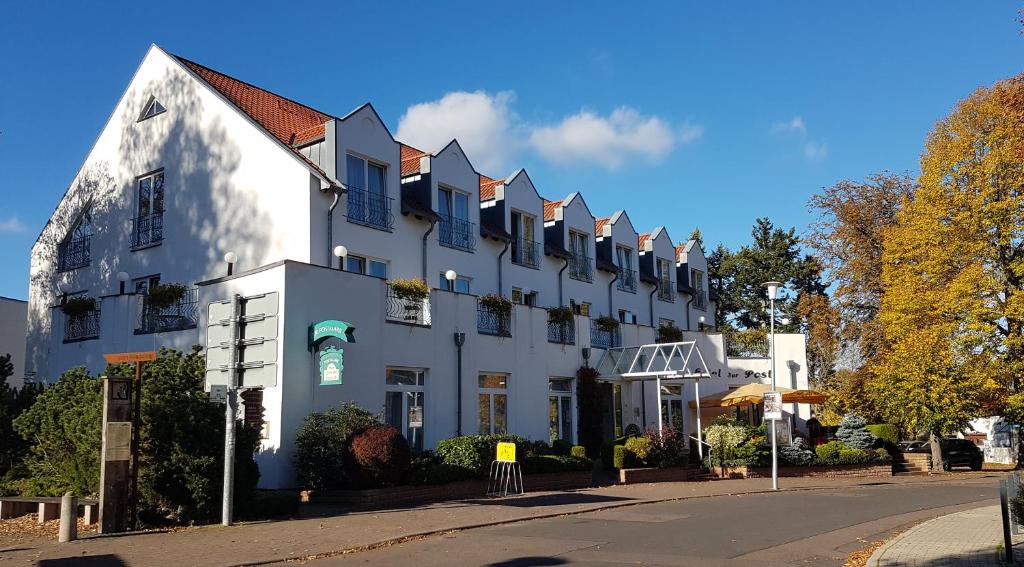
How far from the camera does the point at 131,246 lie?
2677 cm

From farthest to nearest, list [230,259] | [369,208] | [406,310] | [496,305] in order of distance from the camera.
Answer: [496,305], [369,208], [406,310], [230,259]

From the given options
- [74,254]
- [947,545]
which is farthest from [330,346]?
[74,254]

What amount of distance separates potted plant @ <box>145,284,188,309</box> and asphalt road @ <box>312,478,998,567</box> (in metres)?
11.9

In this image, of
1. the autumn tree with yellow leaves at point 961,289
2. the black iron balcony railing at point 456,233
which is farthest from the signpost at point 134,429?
the autumn tree with yellow leaves at point 961,289

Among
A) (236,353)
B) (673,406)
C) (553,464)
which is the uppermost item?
(236,353)

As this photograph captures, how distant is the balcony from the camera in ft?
72.9

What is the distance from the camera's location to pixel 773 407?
78.4ft

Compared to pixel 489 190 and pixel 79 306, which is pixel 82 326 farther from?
pixel 489 190

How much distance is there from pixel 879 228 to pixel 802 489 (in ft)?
65.7

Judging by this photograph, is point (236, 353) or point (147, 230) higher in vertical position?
point (147, 230)

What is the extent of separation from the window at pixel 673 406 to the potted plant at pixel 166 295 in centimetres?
1807

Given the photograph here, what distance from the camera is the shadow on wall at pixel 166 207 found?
79.3 ft

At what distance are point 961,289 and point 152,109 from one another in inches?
1083

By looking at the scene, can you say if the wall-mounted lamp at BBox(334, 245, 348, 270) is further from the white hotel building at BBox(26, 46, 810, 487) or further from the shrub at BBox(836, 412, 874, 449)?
the shrub at BBox(836, 412, 874, 449)
